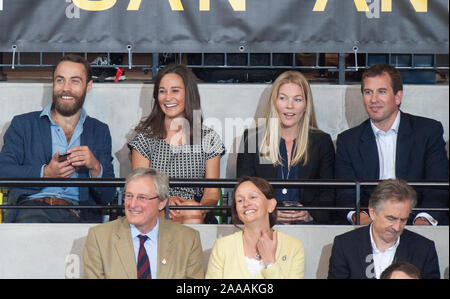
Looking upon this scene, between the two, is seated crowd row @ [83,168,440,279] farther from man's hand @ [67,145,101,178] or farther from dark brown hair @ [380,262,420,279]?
man's hand @ [67,145,101,178]

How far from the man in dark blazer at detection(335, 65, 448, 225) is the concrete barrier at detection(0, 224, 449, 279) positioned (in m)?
0.38

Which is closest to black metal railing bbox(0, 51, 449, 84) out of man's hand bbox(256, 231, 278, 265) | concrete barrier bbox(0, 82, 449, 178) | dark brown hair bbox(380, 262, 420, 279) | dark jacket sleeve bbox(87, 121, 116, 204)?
concrete barrier bbox(0, 82, 449, 178)

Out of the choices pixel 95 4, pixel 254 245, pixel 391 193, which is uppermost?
pixel 95 4

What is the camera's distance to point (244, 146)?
6.35 metres

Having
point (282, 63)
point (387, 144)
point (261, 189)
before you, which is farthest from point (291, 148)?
point (282, 63)

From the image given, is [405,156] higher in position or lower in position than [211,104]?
lower

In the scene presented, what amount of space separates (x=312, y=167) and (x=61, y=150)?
1.73 meters

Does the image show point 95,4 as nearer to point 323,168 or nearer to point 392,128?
point 323,168

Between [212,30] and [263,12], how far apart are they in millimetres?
374

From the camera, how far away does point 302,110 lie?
20.7 ft

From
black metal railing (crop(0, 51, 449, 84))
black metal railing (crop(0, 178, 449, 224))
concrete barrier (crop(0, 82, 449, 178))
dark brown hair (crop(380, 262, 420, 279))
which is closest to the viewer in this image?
dark brown hair (crop(380, 262, 420, 279))

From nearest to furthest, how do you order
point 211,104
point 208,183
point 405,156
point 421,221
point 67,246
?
point 208,183, point 67,246, point 421,221, point 405,156, point 211,104

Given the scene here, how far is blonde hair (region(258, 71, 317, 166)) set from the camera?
625 cm
